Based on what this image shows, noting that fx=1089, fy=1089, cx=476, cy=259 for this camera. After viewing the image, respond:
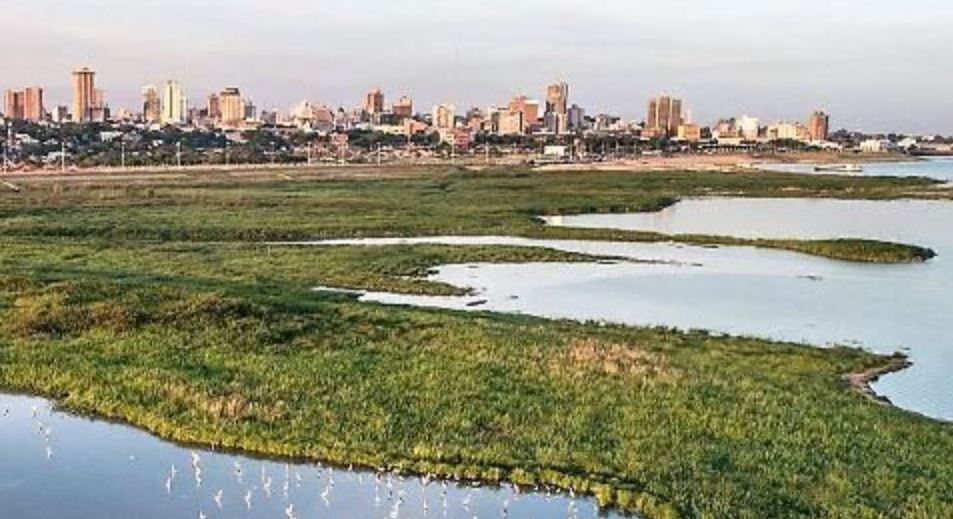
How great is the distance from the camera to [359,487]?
15586 millimetres

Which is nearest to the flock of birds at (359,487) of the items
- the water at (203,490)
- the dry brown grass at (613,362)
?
the water at (203,490)

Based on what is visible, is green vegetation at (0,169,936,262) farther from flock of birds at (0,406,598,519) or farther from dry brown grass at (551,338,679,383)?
flock of birds at (0,406,598,519)

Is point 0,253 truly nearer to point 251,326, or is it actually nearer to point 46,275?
point 46,275

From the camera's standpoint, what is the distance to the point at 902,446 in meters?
17.6

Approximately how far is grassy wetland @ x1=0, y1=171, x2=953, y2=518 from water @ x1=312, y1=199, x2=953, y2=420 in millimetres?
1995

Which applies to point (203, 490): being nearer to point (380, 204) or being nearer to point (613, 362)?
point (613, 362)

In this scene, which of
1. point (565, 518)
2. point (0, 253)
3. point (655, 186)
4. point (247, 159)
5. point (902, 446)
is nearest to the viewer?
point (565, 518)

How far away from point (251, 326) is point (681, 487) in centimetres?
1393

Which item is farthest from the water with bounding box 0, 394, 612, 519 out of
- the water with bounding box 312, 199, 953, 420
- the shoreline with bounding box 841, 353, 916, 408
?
the water with bounding box 312, 199, 953, 420

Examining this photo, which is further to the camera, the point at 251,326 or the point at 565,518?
the point at 251,326

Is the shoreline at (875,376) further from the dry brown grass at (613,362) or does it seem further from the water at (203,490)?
the water at (203,490)

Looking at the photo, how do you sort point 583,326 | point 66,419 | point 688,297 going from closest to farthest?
point 66,419 → point 583,326 → point 688,297

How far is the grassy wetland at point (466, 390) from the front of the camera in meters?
15.8

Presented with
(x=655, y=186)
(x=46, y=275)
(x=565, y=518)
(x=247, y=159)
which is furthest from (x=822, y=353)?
(x=247, y=159)
